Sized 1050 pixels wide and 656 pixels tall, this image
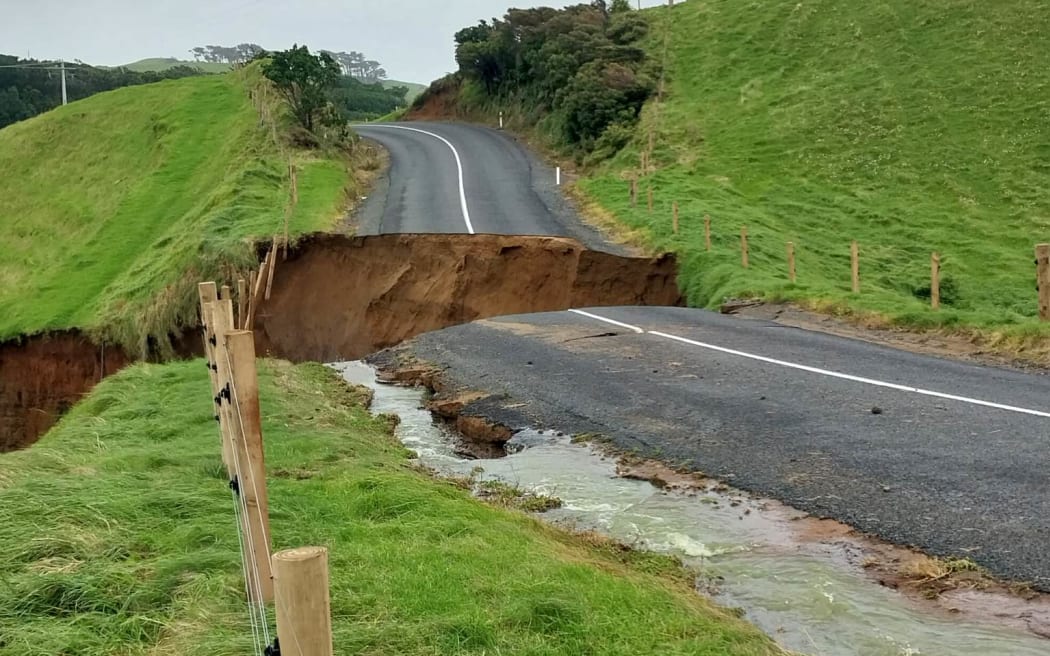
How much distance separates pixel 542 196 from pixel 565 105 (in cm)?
815

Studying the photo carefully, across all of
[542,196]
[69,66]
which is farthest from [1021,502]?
[69,66]

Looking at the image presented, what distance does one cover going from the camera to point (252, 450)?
4828 millimetres

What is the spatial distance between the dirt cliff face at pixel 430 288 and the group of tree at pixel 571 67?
11802 mm

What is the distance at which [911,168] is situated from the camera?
91.5ft

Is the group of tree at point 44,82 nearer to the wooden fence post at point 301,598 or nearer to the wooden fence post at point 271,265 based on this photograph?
the wooden fence post at point 271,265

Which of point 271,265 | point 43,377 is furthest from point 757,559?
point 43,377

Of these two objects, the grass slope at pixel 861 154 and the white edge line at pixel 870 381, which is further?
the grass slope at pixel 861 154

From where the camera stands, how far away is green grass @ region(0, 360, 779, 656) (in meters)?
4.52

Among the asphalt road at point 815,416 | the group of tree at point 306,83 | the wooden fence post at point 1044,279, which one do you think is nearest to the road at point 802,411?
the asphalt road at point 815,416

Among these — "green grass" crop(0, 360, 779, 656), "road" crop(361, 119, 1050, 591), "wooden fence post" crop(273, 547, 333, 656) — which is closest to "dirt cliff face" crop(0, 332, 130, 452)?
"road" crop(361, 119, 1050, 591)

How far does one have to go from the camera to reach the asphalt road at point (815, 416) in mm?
6641

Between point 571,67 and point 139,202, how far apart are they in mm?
17297

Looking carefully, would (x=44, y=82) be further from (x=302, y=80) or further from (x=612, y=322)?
(x=612, y=322)

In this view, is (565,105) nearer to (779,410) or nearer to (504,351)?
(504,351)
